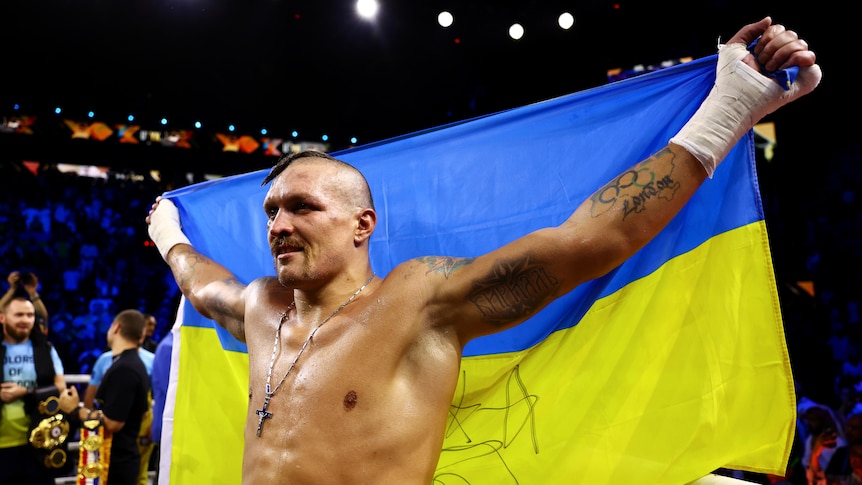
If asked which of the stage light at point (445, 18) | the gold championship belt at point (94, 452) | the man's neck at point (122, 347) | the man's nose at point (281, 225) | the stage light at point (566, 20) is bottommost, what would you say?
the gold championship belt at point (94, 452)

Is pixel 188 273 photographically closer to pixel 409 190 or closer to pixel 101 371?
pixel 409 190

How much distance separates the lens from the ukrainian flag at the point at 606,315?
1.58 m

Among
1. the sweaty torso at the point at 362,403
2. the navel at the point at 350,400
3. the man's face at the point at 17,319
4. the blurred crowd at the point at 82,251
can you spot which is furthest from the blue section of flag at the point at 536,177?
the blurred crowd at the point at 82,251

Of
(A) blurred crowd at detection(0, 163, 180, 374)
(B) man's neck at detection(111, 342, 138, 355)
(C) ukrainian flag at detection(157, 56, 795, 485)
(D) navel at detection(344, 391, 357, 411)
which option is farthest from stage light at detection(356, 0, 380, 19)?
(D) navel at detection(344, 391, 357, 411)

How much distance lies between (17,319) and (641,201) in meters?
3.69

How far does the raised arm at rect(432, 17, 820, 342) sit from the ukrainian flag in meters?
0.18

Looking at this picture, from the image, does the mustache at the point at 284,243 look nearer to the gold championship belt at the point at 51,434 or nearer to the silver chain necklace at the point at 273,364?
the silver chain necklace at the point at 273,364

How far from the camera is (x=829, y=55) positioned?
552 centimetres

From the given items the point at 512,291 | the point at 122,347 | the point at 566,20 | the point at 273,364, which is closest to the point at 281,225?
the point at 273,364

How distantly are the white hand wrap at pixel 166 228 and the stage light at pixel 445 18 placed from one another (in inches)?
190

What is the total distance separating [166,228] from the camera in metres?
2.43

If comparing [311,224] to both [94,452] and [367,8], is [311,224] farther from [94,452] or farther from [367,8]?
[367,8]

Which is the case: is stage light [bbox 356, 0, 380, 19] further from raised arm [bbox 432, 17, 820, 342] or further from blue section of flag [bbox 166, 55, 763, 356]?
raised arm [bbox 432, 17, 820, 342]

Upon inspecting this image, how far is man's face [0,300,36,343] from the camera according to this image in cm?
387
